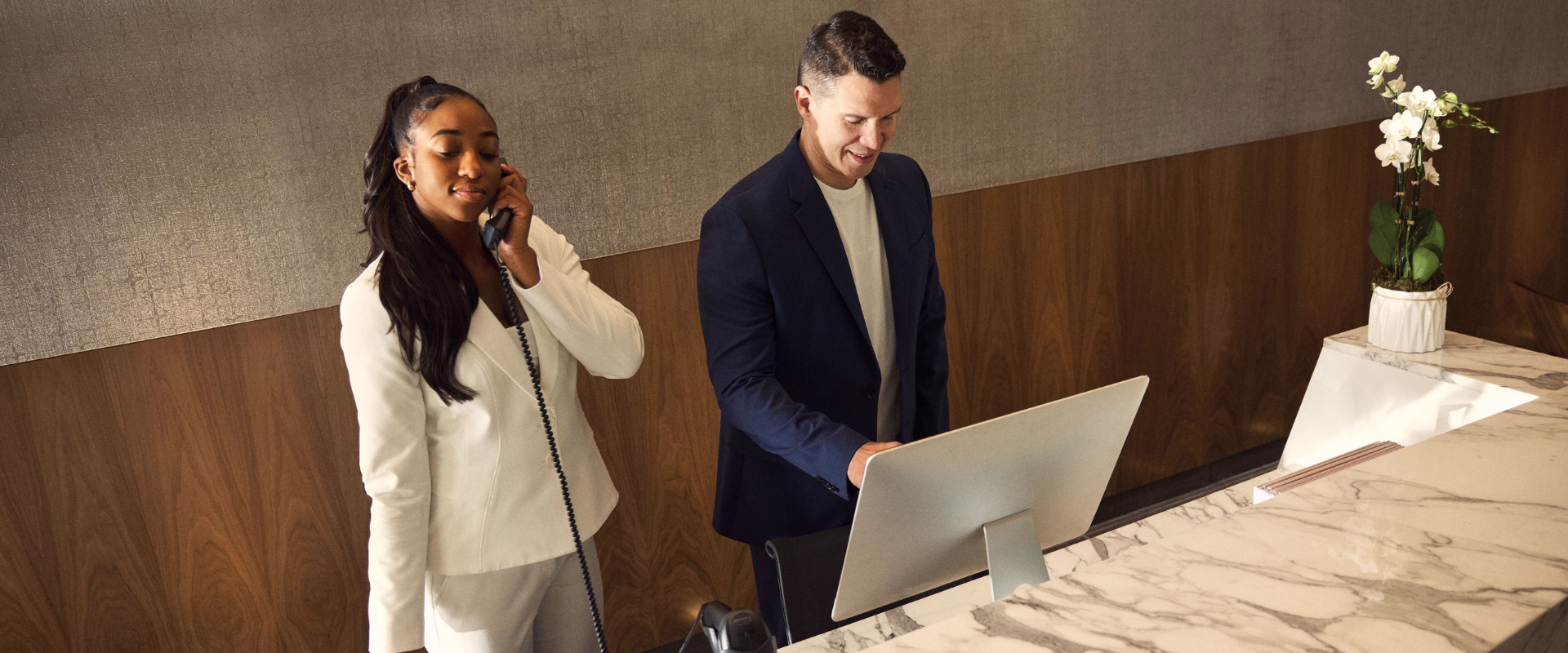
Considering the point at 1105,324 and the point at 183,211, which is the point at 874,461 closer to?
the point at 183,211

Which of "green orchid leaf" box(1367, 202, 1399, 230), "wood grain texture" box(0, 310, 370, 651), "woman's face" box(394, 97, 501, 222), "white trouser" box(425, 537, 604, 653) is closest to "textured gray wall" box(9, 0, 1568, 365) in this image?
"wood grain texture" box(0, 310, 370, 651)

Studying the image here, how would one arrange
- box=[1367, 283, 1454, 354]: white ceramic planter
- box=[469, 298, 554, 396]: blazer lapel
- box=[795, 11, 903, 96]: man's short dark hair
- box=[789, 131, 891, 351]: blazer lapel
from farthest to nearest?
1. box=[1367, 283, 1454, 354]: white ceramic planter
2. box=[789, 131, 891, 351]: blazer lapel
3. box=[795, 11, 903, 96]: man's short dark hair
4. box=[469, 298, 554, 396]: blazer lapel

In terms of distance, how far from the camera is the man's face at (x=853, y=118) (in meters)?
1.64

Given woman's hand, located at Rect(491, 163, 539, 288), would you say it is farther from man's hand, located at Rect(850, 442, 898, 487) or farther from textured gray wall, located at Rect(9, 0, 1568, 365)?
textured gray wall, located at Rect(9, 0, 1568, 365)

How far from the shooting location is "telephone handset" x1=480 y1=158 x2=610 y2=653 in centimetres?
147

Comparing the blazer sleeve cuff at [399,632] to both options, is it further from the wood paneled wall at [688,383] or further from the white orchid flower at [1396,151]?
the white orchid flower at [1396,151]

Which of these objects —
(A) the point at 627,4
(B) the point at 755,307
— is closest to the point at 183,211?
(A) the point at 627,4

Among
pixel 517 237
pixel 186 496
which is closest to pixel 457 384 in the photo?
pixel 517 237

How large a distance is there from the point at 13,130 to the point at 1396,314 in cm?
290

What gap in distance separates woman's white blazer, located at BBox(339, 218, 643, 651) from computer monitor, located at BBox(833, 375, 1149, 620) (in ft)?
1.88

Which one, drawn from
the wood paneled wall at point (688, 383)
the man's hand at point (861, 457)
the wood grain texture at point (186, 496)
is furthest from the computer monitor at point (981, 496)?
the wood grain texture at point (186, 496)

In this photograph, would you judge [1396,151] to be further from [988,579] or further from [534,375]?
[534,375]

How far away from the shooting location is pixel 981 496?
1250 mm

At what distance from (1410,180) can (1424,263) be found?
19 centimetres
